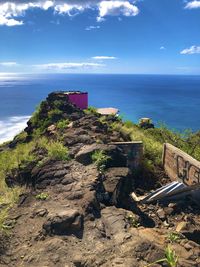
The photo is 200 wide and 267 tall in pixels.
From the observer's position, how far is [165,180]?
15523 mm

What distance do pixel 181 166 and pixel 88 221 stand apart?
23.9 ft

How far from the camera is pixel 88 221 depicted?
26.8 feet

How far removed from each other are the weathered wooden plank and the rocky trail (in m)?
1.35

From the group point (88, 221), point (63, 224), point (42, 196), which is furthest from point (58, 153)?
point (63, 224)

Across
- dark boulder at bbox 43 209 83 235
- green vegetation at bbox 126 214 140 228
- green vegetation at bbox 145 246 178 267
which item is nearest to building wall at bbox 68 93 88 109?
green vegetation at bbox 126 214 140 228

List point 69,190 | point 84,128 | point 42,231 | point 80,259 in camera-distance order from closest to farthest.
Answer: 1. point 80,259
2. point 42,231
3. point 69,190
4. point 84,128

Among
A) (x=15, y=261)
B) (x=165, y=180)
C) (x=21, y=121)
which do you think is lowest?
(x=21, y=121)

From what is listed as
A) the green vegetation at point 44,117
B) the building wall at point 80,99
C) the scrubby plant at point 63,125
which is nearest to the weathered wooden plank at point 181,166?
the scrubby plant at point 63,125

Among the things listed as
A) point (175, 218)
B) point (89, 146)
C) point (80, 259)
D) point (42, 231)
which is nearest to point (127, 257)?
point (80, 259)

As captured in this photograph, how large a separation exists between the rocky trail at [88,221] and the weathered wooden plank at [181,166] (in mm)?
1351

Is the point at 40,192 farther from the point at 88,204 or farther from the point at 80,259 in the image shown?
the point at 80,259

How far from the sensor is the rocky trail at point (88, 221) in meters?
6.90

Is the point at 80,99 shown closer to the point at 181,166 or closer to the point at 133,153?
the point at 133,153

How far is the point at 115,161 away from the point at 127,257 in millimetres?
5762
